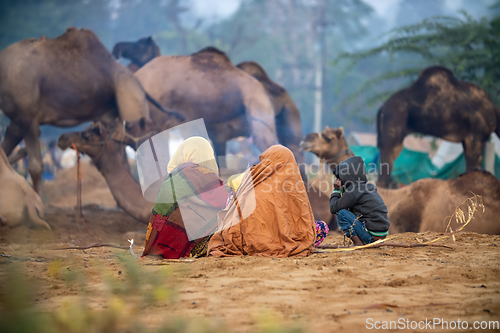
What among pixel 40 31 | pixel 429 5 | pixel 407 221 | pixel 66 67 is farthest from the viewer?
pixel 429 5

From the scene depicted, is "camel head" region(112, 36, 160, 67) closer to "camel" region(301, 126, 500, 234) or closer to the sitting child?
"camel" region(301, 126, 500, 234)

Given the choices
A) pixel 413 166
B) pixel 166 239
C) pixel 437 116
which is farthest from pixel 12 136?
pixel 413 166

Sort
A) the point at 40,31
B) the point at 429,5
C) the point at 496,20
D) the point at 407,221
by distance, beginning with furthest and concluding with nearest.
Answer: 1. the point at 429,5
2. the point at 40,31
3. the point at 496,20
4. the point at 407,221

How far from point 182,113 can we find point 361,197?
5.50 m

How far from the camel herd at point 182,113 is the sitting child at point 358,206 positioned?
187 centimetres

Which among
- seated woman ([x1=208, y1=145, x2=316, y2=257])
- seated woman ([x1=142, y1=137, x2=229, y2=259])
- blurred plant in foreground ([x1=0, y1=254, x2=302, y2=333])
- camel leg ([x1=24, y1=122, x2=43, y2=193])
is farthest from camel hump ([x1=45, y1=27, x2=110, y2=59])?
seated woman ([x1=208, y1=145, x2=316, y2=257])

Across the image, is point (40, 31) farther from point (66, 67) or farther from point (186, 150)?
point (186, 150)

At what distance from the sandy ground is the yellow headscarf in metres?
1.00

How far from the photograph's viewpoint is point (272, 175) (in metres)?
3.80

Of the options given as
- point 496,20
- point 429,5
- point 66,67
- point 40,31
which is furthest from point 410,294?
point 429,5

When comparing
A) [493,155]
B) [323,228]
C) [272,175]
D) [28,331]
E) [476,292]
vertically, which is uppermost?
[28,331]

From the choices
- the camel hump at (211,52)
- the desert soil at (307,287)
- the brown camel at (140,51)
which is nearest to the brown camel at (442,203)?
the desert soil at (307,287)

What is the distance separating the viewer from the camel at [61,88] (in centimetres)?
729

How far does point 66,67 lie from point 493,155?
8539 mm
